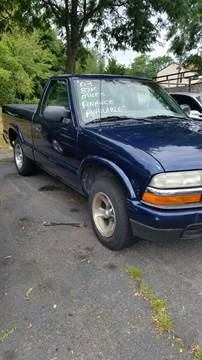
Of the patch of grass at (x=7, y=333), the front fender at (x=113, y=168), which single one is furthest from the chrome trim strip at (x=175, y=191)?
the patch of grass at (x=7, y=333)

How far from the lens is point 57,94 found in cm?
467

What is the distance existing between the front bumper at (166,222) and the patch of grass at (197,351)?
2.92 feet

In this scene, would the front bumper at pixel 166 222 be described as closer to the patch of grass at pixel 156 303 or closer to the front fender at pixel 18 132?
the patch of grass at pixel 156 303

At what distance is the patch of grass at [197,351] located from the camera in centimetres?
219

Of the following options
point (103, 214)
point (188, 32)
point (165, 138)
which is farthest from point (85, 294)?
point (188, 32)

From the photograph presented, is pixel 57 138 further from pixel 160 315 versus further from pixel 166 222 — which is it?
pixel 160 315

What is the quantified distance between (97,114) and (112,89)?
0.46 m

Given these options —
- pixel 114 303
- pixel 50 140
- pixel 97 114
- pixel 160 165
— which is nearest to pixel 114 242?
pixel 114 303

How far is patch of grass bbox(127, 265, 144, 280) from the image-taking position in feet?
10.1

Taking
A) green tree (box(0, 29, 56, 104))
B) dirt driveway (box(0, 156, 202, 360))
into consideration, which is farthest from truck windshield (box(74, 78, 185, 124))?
green tree (box(0, 29, 56, 104))

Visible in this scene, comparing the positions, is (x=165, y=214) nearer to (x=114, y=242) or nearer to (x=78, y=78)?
(x=114, y=242)

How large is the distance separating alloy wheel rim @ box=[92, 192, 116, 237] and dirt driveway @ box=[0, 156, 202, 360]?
20 centimetres

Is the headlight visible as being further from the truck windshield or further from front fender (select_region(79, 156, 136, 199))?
the truck windshield

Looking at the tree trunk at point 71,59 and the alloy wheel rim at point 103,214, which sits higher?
the tree trunk at point 71,59
